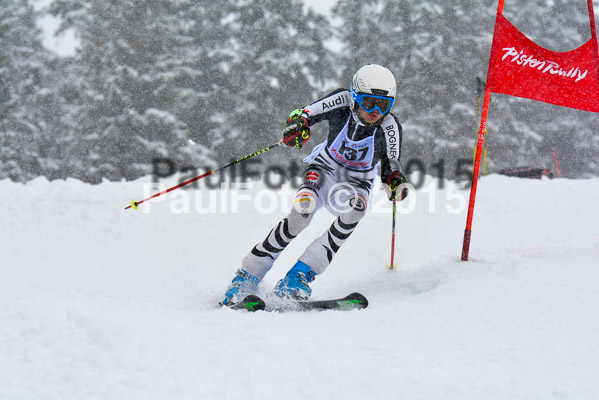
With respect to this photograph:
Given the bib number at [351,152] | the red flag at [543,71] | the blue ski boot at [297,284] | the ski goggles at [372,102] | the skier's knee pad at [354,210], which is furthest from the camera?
the red flag at [543,71]

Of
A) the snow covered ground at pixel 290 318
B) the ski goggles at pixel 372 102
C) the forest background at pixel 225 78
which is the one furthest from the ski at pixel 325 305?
the forest background at pixel 225 78

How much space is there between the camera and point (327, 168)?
466 cm

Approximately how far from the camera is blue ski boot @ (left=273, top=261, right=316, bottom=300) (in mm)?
4113

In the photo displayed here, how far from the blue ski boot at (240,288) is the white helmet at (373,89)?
1752 millimetres

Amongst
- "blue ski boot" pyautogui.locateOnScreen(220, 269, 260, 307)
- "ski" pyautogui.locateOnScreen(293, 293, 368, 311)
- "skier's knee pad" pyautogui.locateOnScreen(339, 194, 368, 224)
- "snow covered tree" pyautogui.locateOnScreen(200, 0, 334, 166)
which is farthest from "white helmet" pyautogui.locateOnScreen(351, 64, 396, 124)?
"snow covered tree" pyautogui.locateOnScreen(200, 0, 334, 166)

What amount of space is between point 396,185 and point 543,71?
1.93 metres

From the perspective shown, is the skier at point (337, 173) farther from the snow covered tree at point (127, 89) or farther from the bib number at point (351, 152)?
the snow covered tree at point (127, 89)

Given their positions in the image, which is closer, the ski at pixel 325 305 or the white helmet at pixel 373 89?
the ski at pixel 325 305

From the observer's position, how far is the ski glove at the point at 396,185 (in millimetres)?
4320

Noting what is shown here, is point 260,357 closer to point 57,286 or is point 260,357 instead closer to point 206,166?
point 57,286

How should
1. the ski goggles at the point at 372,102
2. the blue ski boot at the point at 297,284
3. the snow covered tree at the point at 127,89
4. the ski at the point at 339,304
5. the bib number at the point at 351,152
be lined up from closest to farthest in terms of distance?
1. the ski at the point at 339,304
2. the blue ski boot at the point at 297,284
3. the ski goggles at the point at 372,102
4. the bib number at the point at 351,152
5. the snow covered tree at the point at 127,89

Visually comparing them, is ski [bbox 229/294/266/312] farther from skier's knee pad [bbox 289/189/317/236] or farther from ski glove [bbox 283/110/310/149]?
ski glove [bbox 283/110/310/149]

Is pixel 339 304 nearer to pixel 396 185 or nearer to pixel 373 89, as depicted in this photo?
pixel 396 185

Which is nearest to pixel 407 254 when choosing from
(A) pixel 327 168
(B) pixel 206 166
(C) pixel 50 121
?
(A) pixel 327 168
